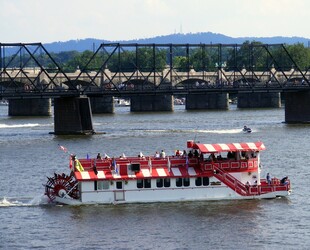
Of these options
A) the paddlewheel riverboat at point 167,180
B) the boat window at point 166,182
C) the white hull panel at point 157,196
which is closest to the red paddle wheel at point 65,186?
the paddlewheel riverboat at point 167,180

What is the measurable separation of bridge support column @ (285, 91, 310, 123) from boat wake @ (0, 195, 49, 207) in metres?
95.7

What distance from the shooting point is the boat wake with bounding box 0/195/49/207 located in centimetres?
8564

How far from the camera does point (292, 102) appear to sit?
180625mm

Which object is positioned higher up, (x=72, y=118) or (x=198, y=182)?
(x=72, y=118)

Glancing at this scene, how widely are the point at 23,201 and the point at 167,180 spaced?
35.7 ft

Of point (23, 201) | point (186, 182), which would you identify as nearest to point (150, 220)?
point (186, 182)

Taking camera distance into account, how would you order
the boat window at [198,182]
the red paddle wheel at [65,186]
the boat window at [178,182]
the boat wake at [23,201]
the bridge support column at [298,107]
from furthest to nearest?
the bridge support column at [298,107] → the boat wake at [23,201] → the boat window at [198,182] → the boat window at [178,182] → the red paddle wheel at [65,186]

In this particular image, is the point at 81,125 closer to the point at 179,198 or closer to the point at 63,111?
the point at 63,111

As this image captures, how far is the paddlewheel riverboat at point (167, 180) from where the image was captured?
84.1 metres

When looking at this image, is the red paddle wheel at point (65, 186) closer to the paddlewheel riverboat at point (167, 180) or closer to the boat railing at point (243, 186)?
the paddlewheel riverboat at point (167, 180)

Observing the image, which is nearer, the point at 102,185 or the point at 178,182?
the point at 102,185

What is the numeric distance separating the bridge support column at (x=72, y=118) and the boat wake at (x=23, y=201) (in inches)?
2527

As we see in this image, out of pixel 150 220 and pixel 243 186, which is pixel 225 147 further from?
pixel 150 220

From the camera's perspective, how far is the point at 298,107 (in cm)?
17962
